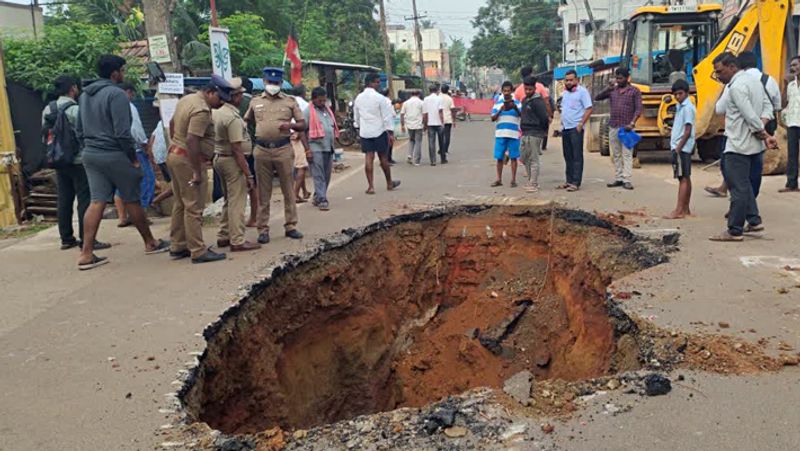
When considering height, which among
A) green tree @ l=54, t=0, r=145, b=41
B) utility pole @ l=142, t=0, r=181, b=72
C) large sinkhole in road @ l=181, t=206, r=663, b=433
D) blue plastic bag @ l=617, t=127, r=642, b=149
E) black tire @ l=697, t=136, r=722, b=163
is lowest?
large sinkhole in road @ l=181, t=206, r=663, b=433

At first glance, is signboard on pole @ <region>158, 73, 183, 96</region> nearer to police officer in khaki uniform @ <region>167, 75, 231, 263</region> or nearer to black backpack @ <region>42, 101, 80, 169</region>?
black backpack @ <region>42, 101, 80, 169</region>

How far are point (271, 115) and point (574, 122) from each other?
4.96 meters

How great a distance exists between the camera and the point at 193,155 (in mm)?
6215

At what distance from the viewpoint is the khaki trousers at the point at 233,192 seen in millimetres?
6730

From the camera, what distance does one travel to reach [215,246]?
7344 mm

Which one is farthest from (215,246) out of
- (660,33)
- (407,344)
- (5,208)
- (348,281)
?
(660,33)

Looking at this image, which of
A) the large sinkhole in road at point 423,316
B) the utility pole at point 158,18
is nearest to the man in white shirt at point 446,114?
the large sinkhole in road at point 423,316

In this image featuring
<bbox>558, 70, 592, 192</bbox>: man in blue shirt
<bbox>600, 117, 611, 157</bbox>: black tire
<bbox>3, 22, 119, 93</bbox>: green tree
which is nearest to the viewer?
<bbox>558, 70, 592, 192</bbox>: man in blue shirt

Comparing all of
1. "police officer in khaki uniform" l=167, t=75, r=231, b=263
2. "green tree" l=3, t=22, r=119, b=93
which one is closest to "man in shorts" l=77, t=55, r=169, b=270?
"police officer in khaki uniform" l=167, t=75, r=231, b=263

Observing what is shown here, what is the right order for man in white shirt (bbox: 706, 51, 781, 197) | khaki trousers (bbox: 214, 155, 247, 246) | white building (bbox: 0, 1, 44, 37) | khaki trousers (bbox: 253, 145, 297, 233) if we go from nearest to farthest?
man in white shirt (bbox: 706, 51, 781, 197) → khaki trousers (bbox: 214, 155, 247, 246) → khaki trousers (bbox: 253, 145, 297, 233) → white building (bbox: 0, 1, 44, 37)

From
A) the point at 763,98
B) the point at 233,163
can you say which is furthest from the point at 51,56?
the point at 763,98

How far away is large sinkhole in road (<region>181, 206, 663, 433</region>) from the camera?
538 centimetres

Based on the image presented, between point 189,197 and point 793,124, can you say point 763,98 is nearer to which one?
point 793,124

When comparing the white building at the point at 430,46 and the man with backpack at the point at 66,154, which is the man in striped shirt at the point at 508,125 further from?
the white building at the point at 430,46
